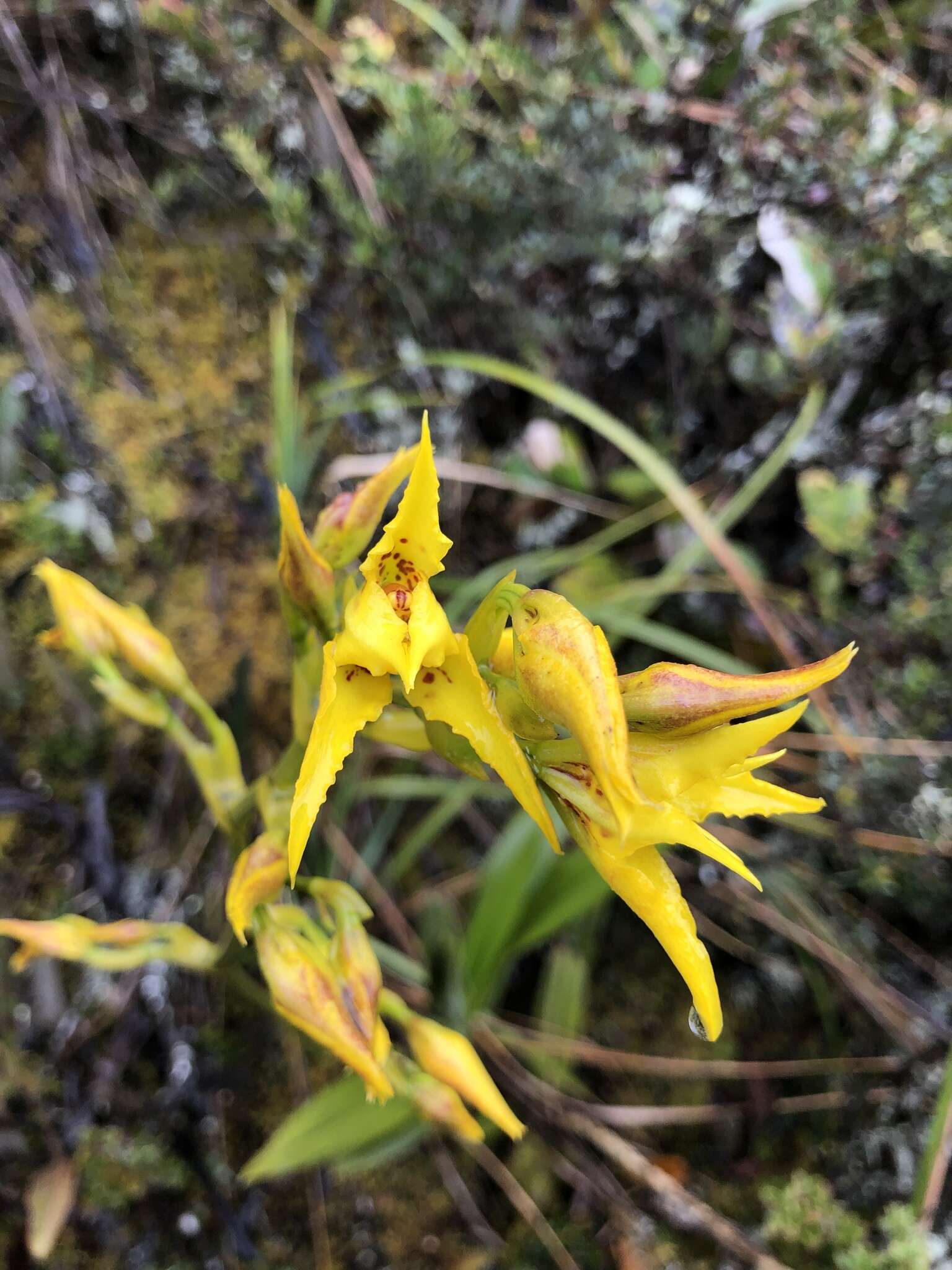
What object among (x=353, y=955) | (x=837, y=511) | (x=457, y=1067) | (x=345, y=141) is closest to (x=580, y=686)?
(x=353, y=955)

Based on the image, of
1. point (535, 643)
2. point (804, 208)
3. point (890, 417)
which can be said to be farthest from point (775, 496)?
point (535, 643)

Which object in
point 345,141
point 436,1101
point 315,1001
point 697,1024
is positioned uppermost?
point 345,141

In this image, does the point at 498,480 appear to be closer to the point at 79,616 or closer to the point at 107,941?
the point at 79,616

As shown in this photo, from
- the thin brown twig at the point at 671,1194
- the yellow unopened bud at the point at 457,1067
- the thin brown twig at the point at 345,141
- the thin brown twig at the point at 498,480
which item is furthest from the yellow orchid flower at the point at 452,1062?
the thin brown twig at the point at 345,141

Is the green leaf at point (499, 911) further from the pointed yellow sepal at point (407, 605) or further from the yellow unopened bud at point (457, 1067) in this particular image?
the pointed yellow sepal at point (407, 605)

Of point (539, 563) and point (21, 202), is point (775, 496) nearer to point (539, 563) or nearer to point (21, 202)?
point (539, 563)

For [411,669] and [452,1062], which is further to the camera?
[452,1062]
